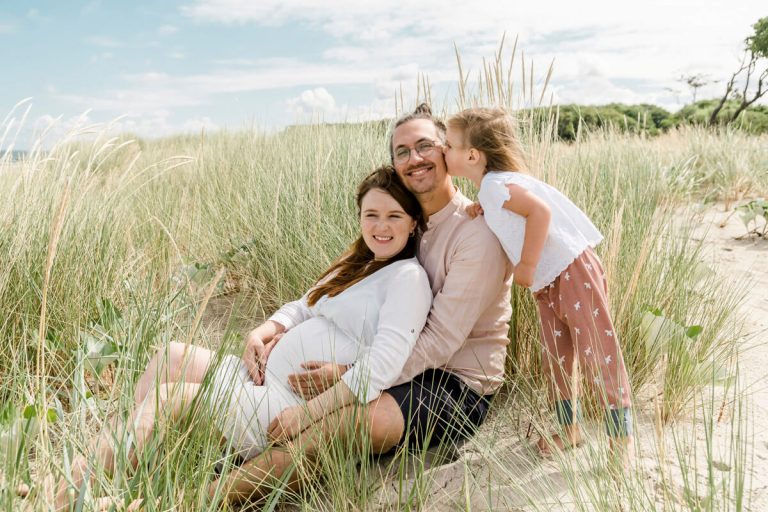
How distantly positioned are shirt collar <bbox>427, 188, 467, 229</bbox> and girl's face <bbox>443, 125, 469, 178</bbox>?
4.0 inches

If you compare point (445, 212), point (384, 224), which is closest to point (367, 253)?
point (384, 224)

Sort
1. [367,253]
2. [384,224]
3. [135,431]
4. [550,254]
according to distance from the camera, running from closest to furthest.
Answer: [135,431], [550,254], [384,224], [367,253]

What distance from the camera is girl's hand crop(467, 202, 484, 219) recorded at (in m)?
2.08

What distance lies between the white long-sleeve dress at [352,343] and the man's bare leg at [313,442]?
57 mm

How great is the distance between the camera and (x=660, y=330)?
2223mm

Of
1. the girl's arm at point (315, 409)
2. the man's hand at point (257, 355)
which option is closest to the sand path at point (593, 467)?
the girl's arm at point (315, 409)

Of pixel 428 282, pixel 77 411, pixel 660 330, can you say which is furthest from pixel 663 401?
pixel 77 411

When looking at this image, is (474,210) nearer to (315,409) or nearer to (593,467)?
(315,409)

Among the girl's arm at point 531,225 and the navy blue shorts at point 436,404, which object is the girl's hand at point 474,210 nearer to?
the girl's arm at point 531,225

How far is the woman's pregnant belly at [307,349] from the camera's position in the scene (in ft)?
6.49

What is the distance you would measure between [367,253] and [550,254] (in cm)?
69

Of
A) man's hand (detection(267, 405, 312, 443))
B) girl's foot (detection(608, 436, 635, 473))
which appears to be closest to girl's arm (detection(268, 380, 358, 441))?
man's hand (detection(267, 405, 312, 443))

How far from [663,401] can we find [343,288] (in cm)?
122

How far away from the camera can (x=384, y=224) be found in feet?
6.88
